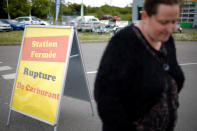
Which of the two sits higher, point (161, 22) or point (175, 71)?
point (161, 22)

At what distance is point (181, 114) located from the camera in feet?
12.4

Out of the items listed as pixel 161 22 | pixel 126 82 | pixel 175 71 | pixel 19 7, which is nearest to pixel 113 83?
pixel 126 82

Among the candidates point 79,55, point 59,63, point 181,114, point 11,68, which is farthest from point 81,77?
point 11,68

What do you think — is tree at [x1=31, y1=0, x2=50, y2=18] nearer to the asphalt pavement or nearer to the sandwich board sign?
the asphalt pavement

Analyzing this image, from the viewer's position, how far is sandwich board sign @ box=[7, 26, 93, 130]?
2.80m

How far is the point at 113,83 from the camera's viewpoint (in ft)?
4.30

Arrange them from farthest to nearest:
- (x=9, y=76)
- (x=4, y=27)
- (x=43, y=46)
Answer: (x=4, y=27), (x=9, y=76), (x=43, y=46)

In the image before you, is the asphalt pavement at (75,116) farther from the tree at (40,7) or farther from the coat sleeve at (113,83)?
the tree at (40,7)

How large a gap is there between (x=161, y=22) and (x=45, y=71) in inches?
79.9

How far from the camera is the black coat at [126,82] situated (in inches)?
51.3

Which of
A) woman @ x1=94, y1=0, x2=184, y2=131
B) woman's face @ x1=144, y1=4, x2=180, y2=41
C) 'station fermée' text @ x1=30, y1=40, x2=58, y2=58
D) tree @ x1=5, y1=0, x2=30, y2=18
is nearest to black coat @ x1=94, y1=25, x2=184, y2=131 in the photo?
woman @ x1=94, y1=0, x2=184, y2=131

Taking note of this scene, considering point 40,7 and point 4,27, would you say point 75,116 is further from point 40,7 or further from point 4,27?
point 40,7

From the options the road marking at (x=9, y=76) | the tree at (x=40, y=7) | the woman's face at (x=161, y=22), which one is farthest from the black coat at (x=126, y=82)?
the tree at (x=40, y=7)

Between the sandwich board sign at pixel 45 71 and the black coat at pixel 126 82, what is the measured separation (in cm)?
148
